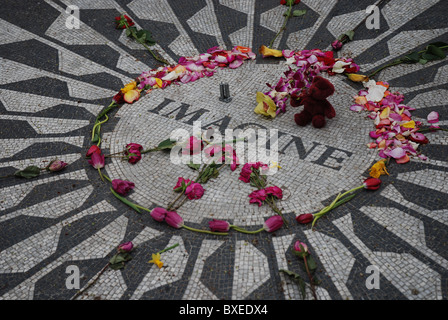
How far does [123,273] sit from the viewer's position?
191 inches

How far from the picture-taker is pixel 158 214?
208 inches

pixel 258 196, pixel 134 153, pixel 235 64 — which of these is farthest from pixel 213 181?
pixel 235 64

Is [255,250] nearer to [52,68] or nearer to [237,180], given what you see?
[237,180]

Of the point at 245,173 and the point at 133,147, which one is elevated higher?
the point at 133,147

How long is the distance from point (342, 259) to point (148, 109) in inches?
178

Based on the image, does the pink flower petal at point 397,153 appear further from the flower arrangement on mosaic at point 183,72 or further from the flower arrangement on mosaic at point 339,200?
the flower arrangement on mosaic at point 183,72

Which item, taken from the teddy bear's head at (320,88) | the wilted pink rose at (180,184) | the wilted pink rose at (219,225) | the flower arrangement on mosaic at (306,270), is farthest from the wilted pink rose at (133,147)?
the flower arrangement on mosaic at (306,270)

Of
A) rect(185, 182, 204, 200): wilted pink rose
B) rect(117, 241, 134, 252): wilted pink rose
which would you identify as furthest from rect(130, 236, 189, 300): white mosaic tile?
rect(185, 182, 204, 200): wilted pink rose

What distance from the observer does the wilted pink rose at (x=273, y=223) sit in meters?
5.12

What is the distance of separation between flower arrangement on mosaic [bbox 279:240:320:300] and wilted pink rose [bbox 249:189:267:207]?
35.1 inches

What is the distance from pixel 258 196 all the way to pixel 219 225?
77cm

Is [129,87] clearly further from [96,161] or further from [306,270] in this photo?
[306,270]

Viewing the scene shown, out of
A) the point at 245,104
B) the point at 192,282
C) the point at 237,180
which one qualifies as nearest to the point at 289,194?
the point at 237,180

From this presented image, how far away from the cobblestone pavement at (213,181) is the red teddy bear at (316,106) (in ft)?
0.69
